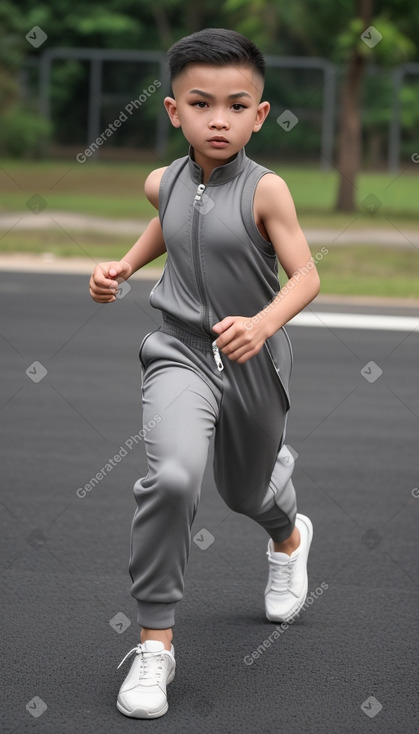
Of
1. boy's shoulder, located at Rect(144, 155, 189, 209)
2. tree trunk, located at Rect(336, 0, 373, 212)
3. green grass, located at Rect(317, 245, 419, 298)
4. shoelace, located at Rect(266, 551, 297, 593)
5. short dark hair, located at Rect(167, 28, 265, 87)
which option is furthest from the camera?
tree trunk, located at Rect(336, 0, 373, 212)

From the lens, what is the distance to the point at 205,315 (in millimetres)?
3514

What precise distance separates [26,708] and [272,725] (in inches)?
25.6

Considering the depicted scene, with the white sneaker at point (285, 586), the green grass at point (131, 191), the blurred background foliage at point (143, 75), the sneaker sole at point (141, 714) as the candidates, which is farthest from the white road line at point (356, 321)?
the blurred background foliage at point (143, 75)

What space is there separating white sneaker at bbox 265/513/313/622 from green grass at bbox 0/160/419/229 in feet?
50.0

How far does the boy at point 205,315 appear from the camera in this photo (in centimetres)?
336

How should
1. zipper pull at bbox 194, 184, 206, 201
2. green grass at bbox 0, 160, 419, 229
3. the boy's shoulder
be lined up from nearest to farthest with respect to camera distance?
1. zipper pull at bbox 194, 184, 206, 201
2. the boy's shoulder
3. green grass at bbox 0, 160, 419, 229

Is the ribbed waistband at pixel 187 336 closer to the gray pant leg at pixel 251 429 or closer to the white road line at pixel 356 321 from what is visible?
the gray pant leg at pixel 251 429

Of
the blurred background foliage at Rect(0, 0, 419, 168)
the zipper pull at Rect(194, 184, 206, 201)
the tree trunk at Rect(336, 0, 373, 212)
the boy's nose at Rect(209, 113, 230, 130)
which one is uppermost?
the blurred background foliage at Rect(0, 0, 419, 168)

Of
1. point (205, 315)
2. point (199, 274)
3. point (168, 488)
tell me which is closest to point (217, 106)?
point (199, 274)

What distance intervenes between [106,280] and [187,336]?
27cm

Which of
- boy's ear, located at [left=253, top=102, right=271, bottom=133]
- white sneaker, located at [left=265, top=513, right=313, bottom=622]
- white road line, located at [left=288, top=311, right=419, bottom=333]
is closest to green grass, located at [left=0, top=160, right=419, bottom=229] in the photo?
white road line, located at [left=288, top=311, right=419, bottom=333]

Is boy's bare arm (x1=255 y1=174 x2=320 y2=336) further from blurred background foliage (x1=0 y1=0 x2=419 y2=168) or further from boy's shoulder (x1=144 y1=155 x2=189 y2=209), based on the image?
blurred background foliage (x1=0 y1=0 x2=419 y2=168)

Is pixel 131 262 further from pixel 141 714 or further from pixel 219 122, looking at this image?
pixel 141 714

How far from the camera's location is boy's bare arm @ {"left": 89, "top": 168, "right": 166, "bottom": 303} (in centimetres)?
359
